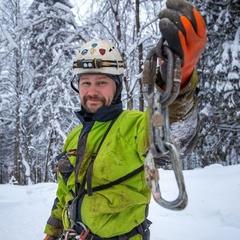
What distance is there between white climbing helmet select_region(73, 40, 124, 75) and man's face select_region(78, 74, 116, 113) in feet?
0.21

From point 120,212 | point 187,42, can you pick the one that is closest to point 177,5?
point 187,42

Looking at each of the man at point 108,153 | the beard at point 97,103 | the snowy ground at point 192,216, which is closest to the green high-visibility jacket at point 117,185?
the man at point 108,153

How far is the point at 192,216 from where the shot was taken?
4.89 metres

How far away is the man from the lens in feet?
4.97

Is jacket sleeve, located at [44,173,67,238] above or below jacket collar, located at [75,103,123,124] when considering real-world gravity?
below

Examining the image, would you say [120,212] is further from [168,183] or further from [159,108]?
[168,183]

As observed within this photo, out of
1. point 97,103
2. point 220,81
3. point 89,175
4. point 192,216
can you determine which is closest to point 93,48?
point 97,103

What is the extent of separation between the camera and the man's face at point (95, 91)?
7.86 ft

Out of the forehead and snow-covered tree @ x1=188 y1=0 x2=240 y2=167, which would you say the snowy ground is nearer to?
the forehead

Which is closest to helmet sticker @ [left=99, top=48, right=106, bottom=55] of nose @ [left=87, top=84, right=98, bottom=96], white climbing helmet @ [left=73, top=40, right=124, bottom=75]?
white climbing helmet @ [left=73, top=40, right=124, bottom=75]

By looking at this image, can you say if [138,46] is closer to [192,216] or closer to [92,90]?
[192,216]

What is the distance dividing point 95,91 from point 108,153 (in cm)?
64

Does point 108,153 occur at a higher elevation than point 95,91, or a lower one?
lower

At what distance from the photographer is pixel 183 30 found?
1.11 m
